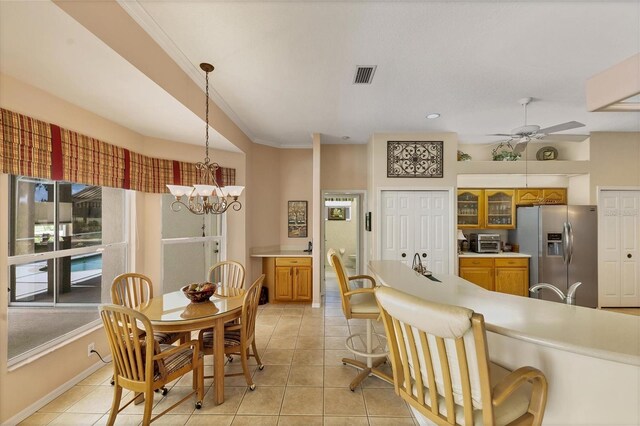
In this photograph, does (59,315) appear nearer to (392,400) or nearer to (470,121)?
(392,400)

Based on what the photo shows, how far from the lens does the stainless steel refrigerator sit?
13.4 feet

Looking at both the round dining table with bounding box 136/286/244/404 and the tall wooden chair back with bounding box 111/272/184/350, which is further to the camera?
the tall wooden chair back with bounding box 111/272/184/350

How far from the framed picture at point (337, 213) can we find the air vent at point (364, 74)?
16.5 ft

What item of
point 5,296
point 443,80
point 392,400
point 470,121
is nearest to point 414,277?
point 392,400

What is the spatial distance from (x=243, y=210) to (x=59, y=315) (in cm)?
237

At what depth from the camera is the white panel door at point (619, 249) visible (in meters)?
4.21

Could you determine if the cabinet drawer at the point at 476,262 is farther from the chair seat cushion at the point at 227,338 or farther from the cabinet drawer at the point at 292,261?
the chair seat cushion at the point at 227,338

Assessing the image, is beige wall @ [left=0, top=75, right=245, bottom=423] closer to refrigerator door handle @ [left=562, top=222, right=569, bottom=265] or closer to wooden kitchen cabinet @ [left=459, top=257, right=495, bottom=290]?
wooden kitchen cabinet @ [left=459, top=257, right=495, bottom=290]

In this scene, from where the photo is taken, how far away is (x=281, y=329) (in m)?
3.59

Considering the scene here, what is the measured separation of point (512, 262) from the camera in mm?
4445

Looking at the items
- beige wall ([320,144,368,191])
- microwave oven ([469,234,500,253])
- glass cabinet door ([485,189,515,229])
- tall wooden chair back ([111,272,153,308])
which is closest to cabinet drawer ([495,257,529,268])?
microwave oven ([469,234,500,253])

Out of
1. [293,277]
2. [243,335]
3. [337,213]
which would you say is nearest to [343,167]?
[293,277]

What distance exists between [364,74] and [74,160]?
9.17 feet

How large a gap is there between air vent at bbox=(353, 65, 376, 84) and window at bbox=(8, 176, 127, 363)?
304 centimetres
